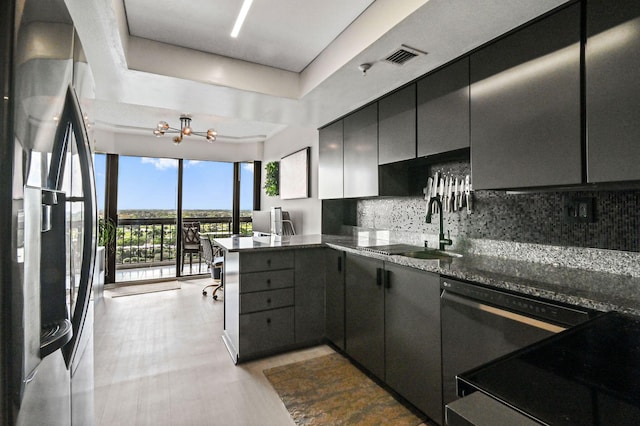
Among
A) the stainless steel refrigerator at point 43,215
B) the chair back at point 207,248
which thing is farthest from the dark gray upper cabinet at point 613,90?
the chair back at point 207,248

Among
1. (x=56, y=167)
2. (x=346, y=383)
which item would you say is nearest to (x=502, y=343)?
(x=346, y=383)

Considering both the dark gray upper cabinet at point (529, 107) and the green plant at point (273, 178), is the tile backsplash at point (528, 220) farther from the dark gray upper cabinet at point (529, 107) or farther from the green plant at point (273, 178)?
the green plant at point (273, 178)

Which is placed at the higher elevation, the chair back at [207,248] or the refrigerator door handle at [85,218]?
the refrigerator door handle at [85,218]

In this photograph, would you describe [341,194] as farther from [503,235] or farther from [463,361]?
[463,361]

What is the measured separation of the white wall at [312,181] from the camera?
13.5 ft

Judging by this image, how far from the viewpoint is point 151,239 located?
19.7ft

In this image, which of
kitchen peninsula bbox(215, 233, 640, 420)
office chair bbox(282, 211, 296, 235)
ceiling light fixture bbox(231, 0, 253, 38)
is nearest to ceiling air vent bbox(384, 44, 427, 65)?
ceiling light fixture bbox(231, 0, 253, 38)

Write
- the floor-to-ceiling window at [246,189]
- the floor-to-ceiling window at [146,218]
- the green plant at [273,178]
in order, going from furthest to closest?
the floor-to-ceiling window at [246,189], the floor-to-ceiling window at [146,218], the green plant at [273,178]

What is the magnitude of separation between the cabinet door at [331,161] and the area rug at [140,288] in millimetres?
3146

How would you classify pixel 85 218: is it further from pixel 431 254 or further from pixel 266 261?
pixel 431 254

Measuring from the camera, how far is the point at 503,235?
81.7 inches

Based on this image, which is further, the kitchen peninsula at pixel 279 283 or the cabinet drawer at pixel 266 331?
the cabinet drawer at pixel 266 331

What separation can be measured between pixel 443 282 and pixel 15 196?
1.73m

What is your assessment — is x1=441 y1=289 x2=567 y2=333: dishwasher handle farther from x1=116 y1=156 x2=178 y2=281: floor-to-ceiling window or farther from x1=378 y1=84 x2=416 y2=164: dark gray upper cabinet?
x1=116 y1=156 x2=178 y2=281: floor-to-ceiling window
